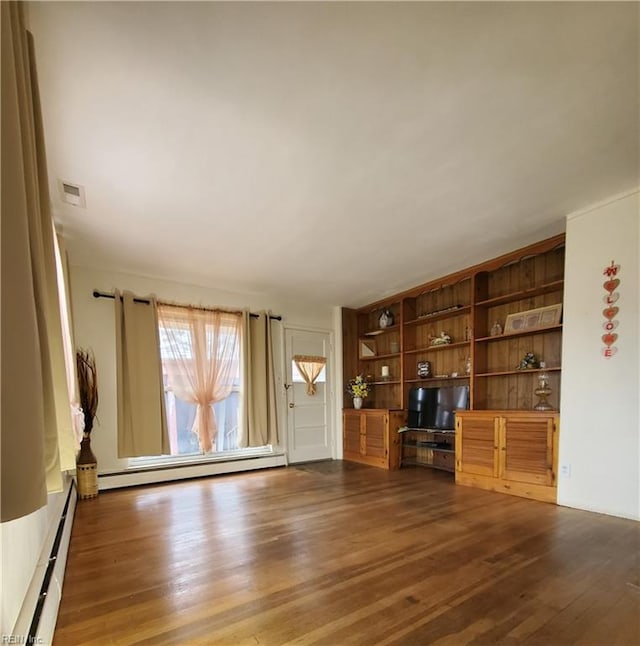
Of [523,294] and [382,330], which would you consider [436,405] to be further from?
[523,294]

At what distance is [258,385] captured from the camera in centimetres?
529

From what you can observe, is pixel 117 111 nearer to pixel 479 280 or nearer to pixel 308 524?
pixel 308 524

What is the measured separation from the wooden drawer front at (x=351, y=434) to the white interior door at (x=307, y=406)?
10.5 inches

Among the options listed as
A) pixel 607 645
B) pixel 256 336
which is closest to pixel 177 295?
pixel 256 336

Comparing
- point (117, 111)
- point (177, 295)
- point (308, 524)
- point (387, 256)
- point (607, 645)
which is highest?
point (117, 111)

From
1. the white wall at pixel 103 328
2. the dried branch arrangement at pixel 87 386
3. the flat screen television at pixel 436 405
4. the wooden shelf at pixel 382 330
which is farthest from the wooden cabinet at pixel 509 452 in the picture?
the dried branch arrangement at pixel 87 386

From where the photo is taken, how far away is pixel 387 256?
4109mm

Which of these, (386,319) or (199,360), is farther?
(386,319)

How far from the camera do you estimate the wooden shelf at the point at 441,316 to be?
463 centimetres

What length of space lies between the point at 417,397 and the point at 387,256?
7.21 ft

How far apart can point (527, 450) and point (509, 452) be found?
195mm

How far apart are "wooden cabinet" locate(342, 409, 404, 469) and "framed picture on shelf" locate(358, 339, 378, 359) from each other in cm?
104

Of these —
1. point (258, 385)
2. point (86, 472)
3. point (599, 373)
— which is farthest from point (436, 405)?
point (86, 472)

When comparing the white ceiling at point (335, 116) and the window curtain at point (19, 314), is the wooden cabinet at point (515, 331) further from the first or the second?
the window curtain at point (19, 314)
